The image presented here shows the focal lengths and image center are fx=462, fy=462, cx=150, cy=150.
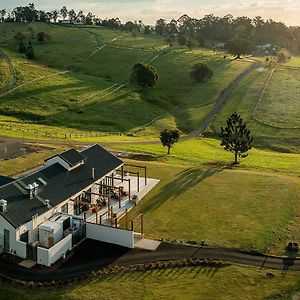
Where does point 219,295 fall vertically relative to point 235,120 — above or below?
below

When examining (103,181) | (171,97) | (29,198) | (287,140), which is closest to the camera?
(29,198)

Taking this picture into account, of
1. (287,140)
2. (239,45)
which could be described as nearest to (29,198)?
(287,140)

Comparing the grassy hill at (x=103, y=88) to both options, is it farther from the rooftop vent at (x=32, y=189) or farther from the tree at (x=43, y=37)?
the rooftop vent at (x=32, y=189)

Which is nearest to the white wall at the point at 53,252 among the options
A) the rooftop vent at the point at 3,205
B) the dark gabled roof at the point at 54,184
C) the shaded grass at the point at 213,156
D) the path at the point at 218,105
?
the dark gabled roof at the point at 54,184

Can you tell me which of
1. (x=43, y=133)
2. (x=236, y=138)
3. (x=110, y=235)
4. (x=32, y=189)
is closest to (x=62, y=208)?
(x=32, y=189)

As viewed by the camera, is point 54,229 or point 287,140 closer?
point 54,229

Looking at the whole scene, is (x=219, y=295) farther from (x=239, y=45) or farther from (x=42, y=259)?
(x=239, y=45)

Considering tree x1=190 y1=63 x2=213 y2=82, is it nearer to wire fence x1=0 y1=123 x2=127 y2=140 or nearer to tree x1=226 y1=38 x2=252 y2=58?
tree x1=226 y1=38 x2=252 y2=58

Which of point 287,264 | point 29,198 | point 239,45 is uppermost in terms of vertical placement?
point 239,45

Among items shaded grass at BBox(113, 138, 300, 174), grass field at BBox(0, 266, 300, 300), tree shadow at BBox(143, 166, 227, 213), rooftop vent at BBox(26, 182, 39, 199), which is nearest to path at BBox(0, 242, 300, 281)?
grass field at BBox(0, 266, 300, 300)
